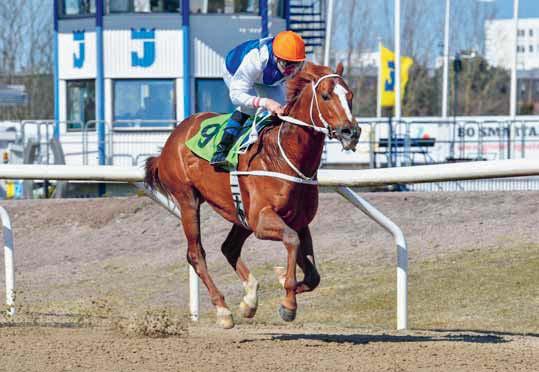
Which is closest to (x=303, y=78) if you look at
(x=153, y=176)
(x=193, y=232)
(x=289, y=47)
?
(x=289, y=47)

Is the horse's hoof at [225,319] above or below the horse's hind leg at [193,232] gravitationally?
below

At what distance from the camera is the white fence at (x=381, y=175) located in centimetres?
652

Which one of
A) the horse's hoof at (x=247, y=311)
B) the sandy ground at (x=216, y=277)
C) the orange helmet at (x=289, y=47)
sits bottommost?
the sandy ground at (x=216, y=277)

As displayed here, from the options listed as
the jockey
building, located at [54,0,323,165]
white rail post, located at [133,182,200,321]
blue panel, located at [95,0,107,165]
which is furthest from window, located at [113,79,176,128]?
the jockey

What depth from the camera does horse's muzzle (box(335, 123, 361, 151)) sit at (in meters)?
6.16

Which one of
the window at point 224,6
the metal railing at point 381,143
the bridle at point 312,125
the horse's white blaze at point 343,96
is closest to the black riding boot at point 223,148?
the bridle at point 312,125

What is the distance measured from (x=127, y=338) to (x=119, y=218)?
25.0 feet

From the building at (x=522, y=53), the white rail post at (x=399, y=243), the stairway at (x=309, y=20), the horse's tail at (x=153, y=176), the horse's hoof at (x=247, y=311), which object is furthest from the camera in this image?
the building at (x=522, y=53)

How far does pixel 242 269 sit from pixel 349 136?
1.57 meters

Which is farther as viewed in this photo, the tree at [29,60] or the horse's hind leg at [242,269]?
the tree at [29,60]

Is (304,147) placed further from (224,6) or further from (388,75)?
(388,75)

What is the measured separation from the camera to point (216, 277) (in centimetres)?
1155

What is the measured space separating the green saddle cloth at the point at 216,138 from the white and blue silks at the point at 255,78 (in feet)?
0.39

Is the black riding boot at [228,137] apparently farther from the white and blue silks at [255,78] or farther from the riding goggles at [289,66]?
the riding goggles at [289,66]
